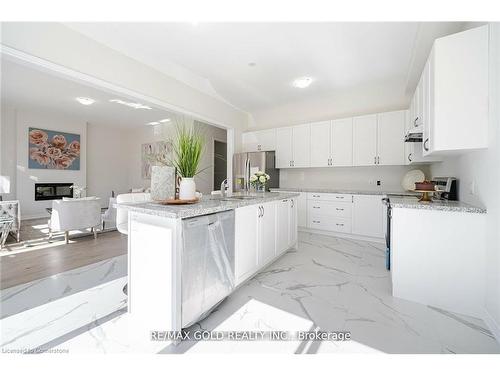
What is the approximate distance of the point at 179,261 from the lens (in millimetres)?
1390

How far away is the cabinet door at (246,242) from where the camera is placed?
197 centimetres

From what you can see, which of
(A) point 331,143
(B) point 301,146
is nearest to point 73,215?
(B) point 301,146

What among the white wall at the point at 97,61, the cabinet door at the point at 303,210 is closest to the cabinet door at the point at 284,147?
the cabinet door at the point at 303,210

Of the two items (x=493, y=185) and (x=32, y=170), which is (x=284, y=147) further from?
(x=32, y=170)

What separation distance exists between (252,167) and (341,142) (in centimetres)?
185

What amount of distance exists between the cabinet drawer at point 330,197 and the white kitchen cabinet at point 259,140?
4.73 ft

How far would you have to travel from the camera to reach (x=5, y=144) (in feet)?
18.4

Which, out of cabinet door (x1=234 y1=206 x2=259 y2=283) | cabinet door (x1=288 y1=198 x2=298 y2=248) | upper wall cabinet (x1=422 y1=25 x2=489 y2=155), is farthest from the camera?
cabinet door (x1=288 y1=198 x2=298 y2=248)

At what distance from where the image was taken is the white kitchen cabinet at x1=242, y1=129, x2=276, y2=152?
5031 millimetres

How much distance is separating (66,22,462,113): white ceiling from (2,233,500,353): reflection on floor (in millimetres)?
2772

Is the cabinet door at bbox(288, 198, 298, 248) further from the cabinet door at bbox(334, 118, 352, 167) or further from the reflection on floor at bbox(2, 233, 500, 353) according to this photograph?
the cabinet door at bbox(334, 118, 352, 167)

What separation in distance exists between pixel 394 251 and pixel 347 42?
2494 mm

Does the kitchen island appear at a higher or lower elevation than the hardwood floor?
higher

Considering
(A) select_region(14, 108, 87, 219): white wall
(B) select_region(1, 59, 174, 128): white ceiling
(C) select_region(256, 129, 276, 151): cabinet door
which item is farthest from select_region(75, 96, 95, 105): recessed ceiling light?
(C) select_region(256, 129, 276, 151): cabinet door
